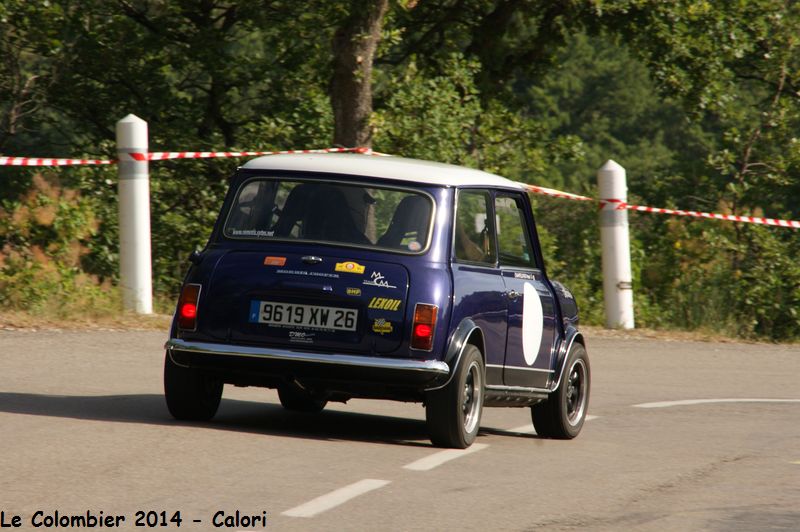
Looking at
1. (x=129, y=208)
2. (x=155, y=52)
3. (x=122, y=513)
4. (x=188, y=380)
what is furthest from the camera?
(x=155, y=52)

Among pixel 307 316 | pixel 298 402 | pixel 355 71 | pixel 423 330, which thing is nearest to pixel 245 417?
pixel 298 402

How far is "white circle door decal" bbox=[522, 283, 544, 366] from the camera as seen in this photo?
33.2ft

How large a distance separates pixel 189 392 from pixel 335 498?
2517 millimetres

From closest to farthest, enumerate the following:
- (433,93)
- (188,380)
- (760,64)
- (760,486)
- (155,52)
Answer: (760,486) → (188,380) → (433,93) → (155,52) → (760,64)

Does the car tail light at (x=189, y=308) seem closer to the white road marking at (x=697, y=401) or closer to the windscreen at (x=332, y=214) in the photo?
the windscreen at (x=332, y=214)

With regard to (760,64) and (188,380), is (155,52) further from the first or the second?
(188,380)

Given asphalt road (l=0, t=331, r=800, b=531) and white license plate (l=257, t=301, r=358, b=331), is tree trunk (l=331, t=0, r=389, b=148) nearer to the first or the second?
asphalt road (l=0, t=331, r=800, b=531)

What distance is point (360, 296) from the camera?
8.91 m

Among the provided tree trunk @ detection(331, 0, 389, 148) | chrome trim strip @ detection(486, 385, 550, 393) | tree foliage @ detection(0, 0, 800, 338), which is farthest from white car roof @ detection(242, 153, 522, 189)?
tree trunk @ detection(331, 0, 389, 148)

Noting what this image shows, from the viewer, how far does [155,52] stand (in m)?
22.5

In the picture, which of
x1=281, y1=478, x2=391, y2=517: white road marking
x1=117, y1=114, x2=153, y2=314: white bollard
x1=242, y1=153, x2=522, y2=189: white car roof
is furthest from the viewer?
x1=117, y1=114, x2=153, y2=314: white bollard

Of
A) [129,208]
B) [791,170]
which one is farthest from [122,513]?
[791,170]

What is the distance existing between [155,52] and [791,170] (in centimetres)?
974

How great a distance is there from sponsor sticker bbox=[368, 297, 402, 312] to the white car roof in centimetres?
92
